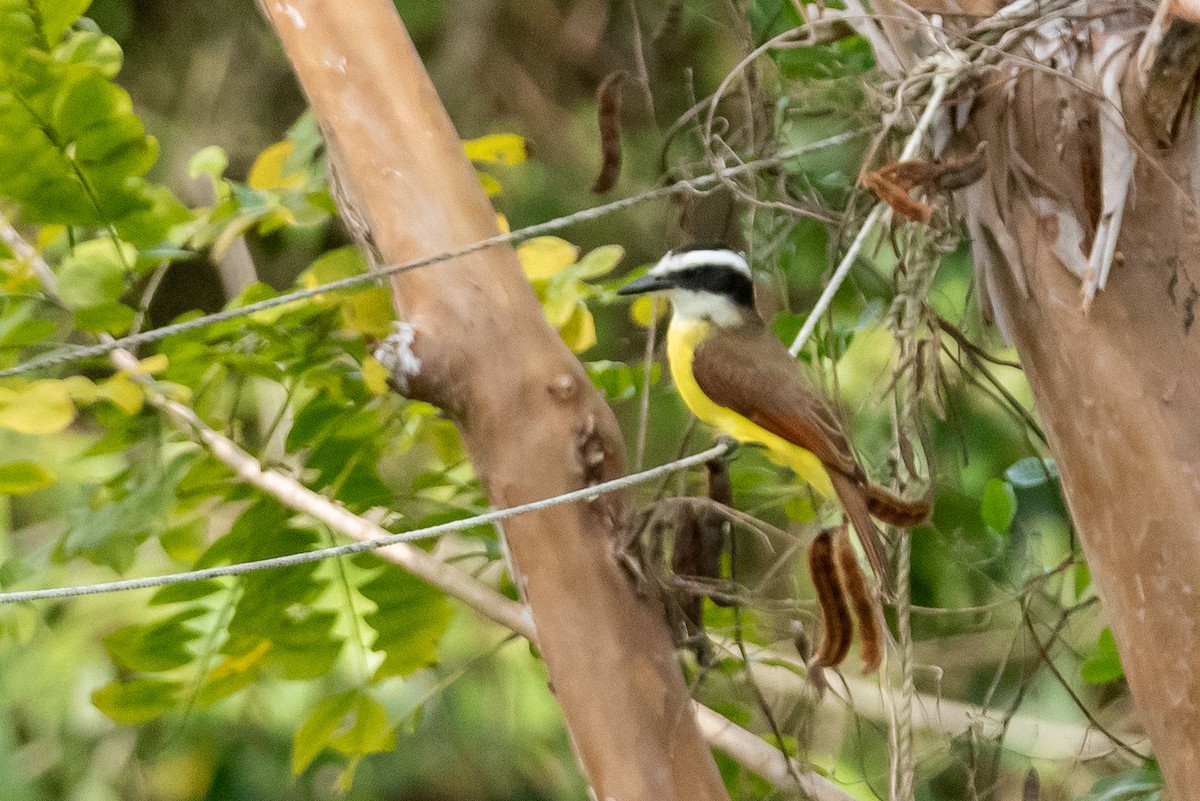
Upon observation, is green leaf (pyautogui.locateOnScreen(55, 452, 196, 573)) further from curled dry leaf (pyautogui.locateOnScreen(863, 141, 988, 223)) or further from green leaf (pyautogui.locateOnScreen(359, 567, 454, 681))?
curled dry leaf (pyautogui.locateOnScreen(863, 141, 988, 223))

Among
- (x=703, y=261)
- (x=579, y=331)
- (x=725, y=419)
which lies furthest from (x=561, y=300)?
A: (x=725, y=419)

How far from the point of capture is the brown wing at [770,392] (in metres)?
1.03

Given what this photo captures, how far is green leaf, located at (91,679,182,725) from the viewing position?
1328 millimetres

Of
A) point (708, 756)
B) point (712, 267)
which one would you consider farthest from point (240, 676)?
point (712, 267)

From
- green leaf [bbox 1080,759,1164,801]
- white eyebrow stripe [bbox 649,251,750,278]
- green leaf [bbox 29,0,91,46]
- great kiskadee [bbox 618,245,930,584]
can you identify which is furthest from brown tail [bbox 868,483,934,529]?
green leaf [bbox 29,0,91,46]

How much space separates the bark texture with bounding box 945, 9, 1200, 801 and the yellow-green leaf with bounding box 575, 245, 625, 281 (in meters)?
0.39

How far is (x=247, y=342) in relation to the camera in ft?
4.49

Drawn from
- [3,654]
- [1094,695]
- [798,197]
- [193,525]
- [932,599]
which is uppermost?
[798,197]

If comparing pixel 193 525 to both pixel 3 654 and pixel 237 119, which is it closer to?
pixel 3 654

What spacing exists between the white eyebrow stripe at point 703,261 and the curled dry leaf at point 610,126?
3.7 inches

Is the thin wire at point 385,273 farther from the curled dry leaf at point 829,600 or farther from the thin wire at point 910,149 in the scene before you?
the curled dry leaf at point 829,600

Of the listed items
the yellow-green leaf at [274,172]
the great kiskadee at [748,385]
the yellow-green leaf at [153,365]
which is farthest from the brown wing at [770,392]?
the yellow-green leaf at [274,172]

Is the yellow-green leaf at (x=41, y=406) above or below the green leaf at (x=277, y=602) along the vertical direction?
Result: above

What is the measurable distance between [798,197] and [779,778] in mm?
599
